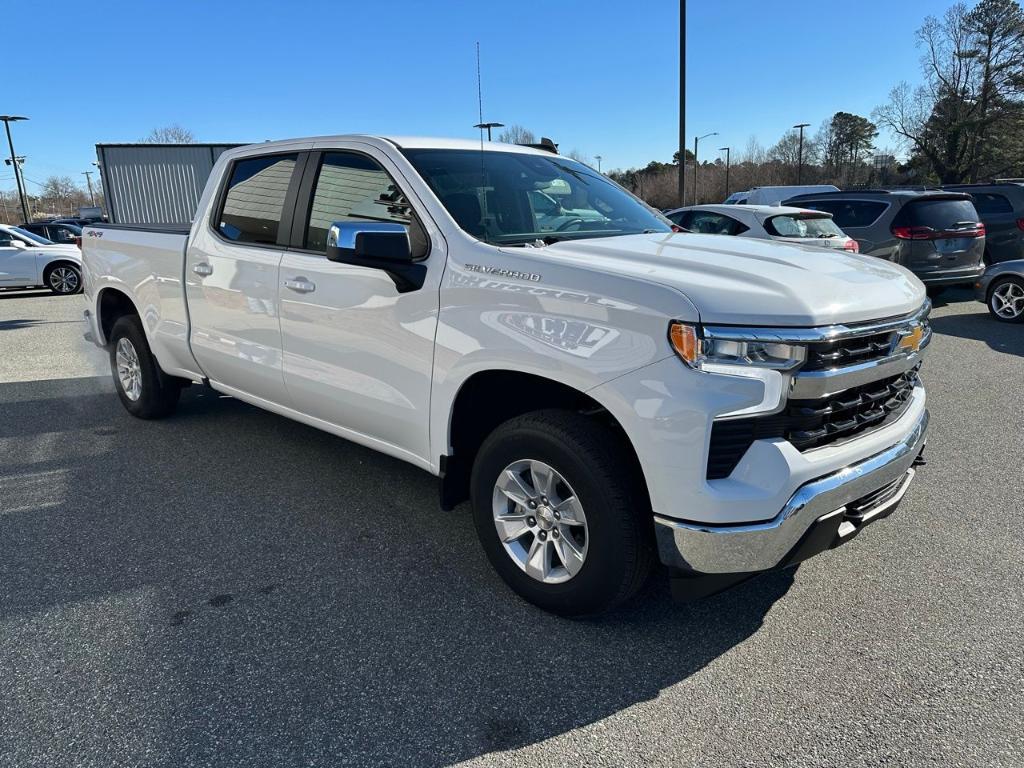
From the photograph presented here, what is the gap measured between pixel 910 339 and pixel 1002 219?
1169 cm

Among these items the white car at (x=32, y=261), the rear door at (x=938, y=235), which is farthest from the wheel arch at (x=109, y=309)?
the white car at (x=32, y=261)

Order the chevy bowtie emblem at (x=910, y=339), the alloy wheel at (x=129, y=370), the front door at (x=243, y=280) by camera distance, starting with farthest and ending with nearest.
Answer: the alloy wheel at (x=129, y=370)
the front door at (x=243, y=280)
the chevy bowtie emblem at (x=910, y=339)

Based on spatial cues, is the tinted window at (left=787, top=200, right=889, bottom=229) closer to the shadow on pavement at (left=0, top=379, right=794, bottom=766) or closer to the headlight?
the shadow on pavement at (left=0, top=379, right=794, bottom=766)

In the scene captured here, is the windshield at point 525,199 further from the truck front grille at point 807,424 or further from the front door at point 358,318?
the truck front grille at point 807,424

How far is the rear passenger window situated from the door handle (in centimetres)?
18

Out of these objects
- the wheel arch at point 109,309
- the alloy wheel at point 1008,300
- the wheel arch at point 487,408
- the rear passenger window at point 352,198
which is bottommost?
the alloy wheel at point 1008,300

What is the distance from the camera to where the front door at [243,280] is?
4055 millimetres

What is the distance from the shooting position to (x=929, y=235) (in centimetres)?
995

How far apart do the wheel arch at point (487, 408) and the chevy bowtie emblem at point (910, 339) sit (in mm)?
1133

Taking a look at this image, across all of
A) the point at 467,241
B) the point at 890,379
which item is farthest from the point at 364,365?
the point at 890,379

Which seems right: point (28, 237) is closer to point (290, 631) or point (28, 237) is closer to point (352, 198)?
point (352, 198)

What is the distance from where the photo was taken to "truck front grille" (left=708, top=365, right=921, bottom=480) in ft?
7.75

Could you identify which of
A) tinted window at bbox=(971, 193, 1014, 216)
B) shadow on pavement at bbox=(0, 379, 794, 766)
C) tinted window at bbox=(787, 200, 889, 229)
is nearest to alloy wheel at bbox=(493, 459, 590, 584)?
shadow on pavement at bbox=(0, 379, 794, 766)

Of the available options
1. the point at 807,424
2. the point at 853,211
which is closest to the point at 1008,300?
the point at 853,211
